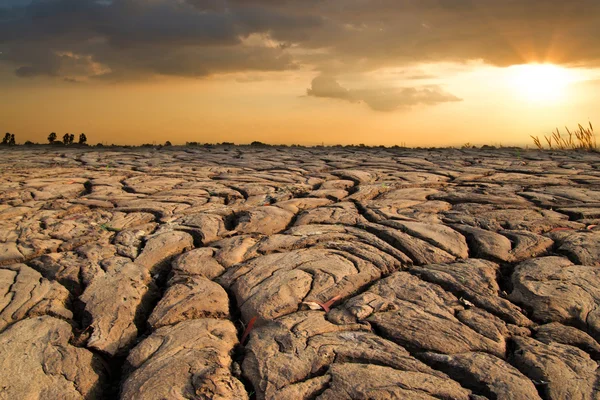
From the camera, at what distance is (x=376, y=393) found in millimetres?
1790

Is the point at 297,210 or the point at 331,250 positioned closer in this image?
the point at 331,250

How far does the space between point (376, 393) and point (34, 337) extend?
1500 millimetres

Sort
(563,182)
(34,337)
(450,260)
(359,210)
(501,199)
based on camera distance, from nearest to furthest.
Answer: (34,337) < (450,260) < (359,210) < (501,199) < (563,182)

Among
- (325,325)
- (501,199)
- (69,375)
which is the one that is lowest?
(69,375)

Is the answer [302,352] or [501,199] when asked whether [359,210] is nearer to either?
[501,199]

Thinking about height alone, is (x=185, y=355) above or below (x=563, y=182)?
below

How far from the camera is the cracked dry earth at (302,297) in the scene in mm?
1921

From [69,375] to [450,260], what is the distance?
6.85 feet

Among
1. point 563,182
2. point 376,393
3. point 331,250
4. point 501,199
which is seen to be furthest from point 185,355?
point 563,182

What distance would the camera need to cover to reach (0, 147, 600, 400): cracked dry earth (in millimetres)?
1921

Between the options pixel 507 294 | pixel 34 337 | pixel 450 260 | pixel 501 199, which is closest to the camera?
Answer: pixel 34 337

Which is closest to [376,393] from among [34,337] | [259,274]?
[259,274]

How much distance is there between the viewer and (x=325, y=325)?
2.22 metres

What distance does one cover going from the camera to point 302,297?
2479 millimetres
